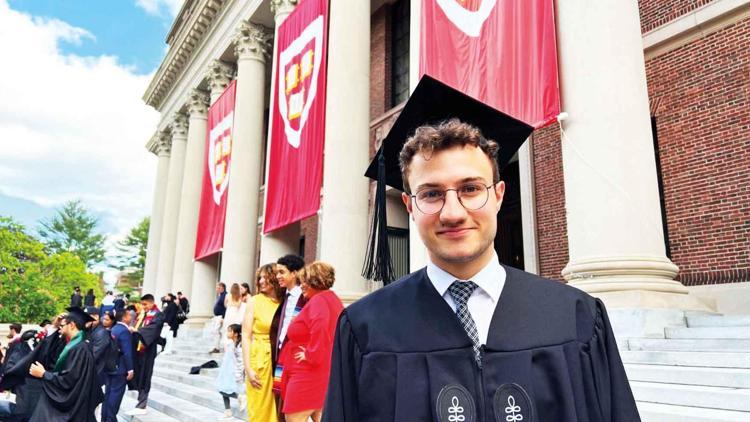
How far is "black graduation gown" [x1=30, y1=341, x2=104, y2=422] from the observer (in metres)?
5.71

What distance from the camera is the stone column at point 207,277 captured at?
18.0m

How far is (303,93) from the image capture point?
38.1 ft

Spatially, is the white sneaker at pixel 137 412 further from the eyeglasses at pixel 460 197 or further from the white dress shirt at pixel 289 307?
the eyeglasses at pixel 460 197

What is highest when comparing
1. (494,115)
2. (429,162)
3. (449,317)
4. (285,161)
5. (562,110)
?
(285,161)

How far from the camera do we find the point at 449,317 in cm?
149

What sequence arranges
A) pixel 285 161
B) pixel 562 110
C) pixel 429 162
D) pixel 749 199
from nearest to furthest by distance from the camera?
1. pixel 429 162
2. pixel 562 110
3. pixel 749 199
4. pixel 285 161

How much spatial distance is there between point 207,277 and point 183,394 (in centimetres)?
955

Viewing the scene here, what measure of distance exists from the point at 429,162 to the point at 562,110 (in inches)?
220

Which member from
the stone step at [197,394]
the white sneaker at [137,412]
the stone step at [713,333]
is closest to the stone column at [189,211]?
the stone step at [197,394]

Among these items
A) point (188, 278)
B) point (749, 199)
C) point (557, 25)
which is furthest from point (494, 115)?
point (188, 278)

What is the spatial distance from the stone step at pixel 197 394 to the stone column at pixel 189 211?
9.29 metres

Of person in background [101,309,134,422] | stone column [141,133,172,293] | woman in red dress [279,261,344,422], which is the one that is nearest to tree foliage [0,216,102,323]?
stone column [141,133,172,293]

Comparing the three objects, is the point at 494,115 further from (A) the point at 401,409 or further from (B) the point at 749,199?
(B) the point at 749,199

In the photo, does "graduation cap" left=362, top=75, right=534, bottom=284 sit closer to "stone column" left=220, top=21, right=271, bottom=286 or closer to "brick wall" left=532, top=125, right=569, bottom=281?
"brick wall" left=532, top=125, right=569, bottom=281
